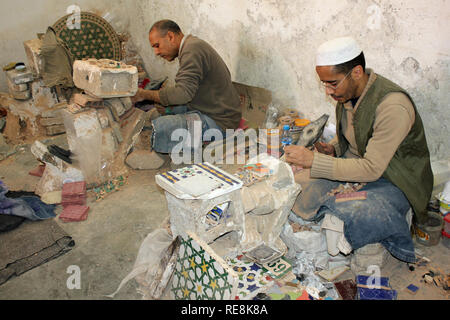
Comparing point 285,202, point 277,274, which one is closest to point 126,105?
point 285,202

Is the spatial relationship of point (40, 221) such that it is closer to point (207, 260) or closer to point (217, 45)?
point (207, 260)

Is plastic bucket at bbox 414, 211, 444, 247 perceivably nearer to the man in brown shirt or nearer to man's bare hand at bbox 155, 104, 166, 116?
the man in brown shirt

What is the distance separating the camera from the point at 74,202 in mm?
3836

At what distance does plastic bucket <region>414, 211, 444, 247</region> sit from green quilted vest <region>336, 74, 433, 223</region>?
28cm

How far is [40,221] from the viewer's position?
362 cm

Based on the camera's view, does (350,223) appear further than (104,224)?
No

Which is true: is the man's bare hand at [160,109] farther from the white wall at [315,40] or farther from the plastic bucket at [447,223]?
the plastic bucket at [447,223]

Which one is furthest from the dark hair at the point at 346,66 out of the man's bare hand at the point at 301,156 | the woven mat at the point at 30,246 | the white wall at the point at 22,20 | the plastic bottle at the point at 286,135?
the white wall at the point at 22,20

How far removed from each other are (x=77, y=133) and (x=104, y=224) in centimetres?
103

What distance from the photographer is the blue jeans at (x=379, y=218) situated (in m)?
2.56

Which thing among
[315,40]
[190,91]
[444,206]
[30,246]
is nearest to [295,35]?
[315,40]

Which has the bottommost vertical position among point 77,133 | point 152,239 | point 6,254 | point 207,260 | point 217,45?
point 6,254

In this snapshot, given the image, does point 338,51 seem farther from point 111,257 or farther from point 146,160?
point 146,160

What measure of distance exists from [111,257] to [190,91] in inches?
73.7
